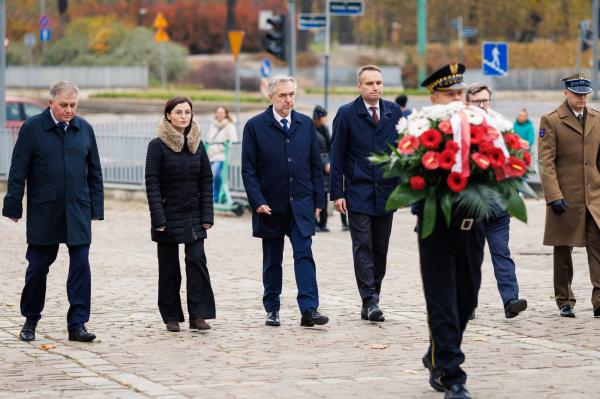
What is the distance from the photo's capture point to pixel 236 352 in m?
9.50

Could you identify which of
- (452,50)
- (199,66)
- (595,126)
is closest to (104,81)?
(199,66)

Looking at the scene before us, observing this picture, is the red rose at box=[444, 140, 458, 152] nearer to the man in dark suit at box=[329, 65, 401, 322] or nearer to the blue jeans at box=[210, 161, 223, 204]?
the man in dark suit at box=[329, 65, 401, 322]

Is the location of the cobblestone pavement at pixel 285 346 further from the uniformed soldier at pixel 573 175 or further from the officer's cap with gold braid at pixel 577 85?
the officer's cap with gold braid at pixel 577 85

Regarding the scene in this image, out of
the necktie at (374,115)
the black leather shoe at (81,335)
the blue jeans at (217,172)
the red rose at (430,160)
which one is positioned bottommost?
the blue jeans at (217,172)

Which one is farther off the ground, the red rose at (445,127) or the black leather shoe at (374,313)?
the red rose at (445,127)

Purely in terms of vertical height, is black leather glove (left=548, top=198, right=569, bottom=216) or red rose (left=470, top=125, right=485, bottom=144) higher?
red rose (left=470, top=125, right=485, bottom=144)

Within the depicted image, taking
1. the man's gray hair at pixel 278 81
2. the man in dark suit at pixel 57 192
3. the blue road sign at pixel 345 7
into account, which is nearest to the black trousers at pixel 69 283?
the man in dark suit at pixel 57 192

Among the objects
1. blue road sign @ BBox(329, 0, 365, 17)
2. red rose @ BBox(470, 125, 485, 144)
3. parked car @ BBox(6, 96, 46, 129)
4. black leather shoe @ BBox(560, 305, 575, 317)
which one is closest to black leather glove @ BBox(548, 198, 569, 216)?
black leather shoe @ BBox(560, 305, 575, 317)

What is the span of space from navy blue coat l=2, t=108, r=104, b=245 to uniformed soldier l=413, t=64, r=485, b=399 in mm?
3049

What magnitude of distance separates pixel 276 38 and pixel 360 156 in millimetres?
17153

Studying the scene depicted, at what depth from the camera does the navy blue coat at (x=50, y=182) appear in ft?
32.6

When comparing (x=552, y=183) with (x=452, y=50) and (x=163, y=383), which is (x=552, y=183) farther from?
(x=452, y=50)

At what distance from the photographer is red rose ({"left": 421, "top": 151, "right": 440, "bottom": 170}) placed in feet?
24.4

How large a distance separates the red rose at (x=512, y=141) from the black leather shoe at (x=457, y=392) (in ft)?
4.35
